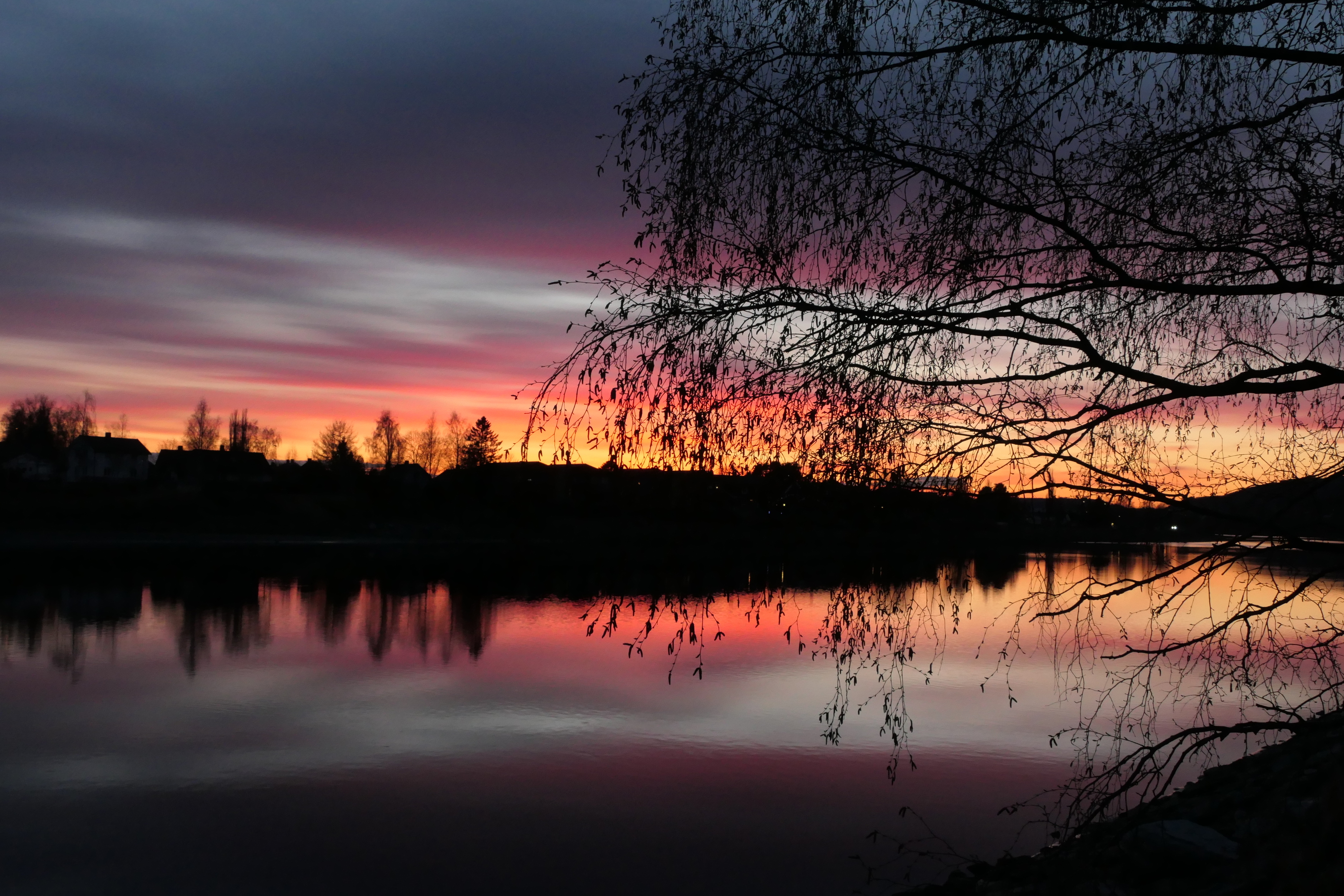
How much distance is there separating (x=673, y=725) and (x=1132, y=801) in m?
5.51

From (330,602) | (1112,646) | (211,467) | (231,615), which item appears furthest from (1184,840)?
(211,467)

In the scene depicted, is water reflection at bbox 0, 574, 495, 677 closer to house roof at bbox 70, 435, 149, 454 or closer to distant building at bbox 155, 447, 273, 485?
distant building at bbox 155, 447, 273, 485

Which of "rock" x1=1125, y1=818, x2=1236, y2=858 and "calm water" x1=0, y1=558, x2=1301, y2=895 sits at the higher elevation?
"rock" x1=1125, y1=818, x2=1236, y2=858

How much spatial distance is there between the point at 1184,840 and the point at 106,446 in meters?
84.6

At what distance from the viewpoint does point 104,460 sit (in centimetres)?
7481

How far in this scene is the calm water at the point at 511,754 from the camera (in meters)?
8.08

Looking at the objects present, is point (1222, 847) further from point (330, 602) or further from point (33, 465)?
point (33, 465)

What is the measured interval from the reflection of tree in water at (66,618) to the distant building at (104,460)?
2029 inches

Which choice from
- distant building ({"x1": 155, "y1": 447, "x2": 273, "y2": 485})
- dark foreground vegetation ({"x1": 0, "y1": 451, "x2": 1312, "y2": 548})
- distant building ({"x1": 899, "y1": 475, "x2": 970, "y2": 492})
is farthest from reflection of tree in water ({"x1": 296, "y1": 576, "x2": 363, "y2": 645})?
distant building ({"x1": 155, "y1": 447, "x2": 273, "y2": 485})

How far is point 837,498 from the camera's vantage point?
3.56 meters

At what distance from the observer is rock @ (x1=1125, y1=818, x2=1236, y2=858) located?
16.7 feet

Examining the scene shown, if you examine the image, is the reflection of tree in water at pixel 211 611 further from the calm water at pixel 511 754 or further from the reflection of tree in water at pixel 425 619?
the reflection of tree in water at pixel 425 619

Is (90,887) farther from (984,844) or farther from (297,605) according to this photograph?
(297,605)

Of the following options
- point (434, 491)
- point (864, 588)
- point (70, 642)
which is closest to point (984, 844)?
point (864, 588)
